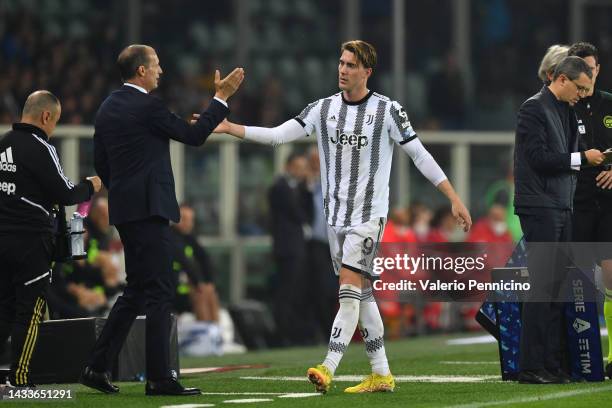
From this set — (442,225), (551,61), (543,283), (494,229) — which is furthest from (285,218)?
(543,283)

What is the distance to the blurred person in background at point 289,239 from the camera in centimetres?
1959

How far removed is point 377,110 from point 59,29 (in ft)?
43.3

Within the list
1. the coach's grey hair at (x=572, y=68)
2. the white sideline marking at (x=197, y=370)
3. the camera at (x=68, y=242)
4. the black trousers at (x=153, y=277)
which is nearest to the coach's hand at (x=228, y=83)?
the black trousers at (x=153, y=277)

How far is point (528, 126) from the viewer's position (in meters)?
11.0

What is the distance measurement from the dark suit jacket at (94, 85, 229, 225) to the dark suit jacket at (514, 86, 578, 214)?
6.27 ft

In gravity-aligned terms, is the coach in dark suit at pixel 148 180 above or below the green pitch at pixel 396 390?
above

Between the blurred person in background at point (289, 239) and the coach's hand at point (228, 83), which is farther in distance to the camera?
the blurred person in background at point (289, 239)

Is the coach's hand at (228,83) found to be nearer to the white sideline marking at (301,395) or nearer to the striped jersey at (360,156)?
the striped jersey at (360,156)

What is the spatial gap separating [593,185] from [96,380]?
3.50 meters

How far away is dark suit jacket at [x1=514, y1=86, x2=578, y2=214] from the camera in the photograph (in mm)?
10867

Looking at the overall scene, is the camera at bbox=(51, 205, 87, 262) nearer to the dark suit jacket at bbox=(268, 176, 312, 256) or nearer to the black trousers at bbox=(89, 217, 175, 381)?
the black trousers at bbox=(89, 217, 175, 381)

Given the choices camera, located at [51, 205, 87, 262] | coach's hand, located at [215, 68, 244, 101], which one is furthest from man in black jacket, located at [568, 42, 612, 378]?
camera, located at [51, 205, 87, 262]

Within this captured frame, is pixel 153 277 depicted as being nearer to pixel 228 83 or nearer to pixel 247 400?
pixel 247 400

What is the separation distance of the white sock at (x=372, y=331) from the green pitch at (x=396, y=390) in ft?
0.67
